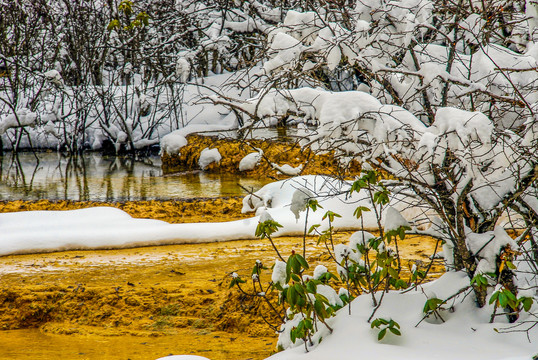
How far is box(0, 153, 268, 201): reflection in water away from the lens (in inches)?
390

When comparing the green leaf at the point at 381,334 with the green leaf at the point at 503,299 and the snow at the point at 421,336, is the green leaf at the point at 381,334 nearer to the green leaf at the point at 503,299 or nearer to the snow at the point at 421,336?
the snow at the point at 421,336

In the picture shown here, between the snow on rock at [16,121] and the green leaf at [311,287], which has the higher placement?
the snow on rock at [16,121]

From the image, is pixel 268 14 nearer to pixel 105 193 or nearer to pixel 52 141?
pixel 105 193

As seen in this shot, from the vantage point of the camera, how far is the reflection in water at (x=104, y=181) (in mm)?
9898

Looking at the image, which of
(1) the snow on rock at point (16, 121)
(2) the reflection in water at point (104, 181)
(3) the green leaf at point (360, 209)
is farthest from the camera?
(1) the snow on rock at point (16, 121)

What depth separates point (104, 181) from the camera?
11531 mm

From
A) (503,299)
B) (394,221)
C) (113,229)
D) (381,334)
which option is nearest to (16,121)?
(113,229)

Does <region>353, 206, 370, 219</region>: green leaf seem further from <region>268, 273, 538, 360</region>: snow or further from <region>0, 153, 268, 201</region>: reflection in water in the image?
<region>0, 153, 268, 201</region>: reflection in water

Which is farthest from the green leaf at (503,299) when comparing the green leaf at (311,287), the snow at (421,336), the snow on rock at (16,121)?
the snow on rock at (16,121)

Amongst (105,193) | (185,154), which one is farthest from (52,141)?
(105,193)

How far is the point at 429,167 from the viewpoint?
8.24 ft

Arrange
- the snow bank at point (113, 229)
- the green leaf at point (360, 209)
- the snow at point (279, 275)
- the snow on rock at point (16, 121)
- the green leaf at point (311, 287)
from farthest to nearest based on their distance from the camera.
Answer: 1. the snow on rock at point (16, 121)
2. the snow bank at point (113, 229)
3. the green leaf at point (360, 209)
4. the snow at point (279, 275)
5. the green leaf at point (311, 287)

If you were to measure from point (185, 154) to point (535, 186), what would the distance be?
12.1 metres

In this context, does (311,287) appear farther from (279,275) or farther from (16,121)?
(16,121)
